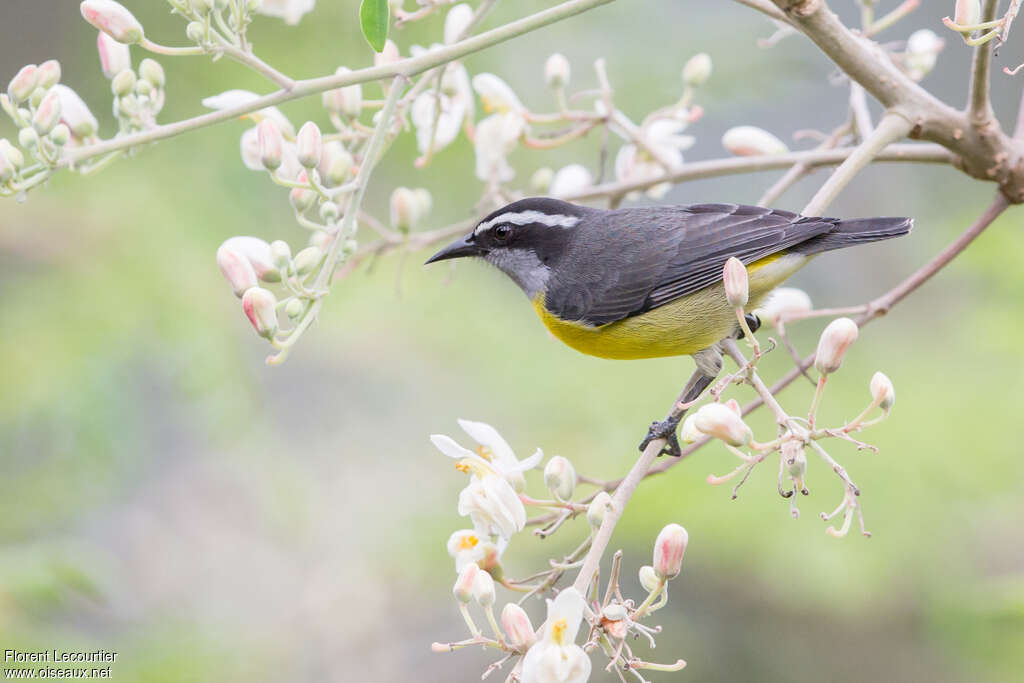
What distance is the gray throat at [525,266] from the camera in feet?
10.7

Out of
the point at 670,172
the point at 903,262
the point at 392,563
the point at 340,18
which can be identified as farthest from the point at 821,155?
the point at 903,262

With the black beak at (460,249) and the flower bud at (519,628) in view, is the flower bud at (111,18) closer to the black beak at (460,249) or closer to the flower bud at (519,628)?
the black beak at (460,249)

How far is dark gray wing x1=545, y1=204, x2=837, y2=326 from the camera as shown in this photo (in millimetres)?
2799

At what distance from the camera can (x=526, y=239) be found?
126 inches

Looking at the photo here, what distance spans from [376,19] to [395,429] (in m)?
2.78

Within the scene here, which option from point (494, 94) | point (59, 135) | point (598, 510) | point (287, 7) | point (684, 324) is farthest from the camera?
point (494, 94)

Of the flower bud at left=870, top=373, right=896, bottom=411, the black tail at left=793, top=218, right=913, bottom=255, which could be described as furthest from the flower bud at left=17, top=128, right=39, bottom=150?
the black tail at left=793, top=218, right=913, bottom=255

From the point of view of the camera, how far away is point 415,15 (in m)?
2.35

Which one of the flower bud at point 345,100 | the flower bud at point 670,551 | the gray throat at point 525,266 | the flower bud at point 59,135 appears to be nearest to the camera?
the flower bud at point 670,551

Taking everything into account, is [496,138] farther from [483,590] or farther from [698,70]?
[483,590]

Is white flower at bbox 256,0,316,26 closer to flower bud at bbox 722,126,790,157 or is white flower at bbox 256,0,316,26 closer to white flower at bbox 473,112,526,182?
white flower at bbox 473,112,526,182

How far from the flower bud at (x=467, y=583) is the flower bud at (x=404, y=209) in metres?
1.25

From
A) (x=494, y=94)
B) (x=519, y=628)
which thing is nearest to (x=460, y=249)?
(x=494, y=94)

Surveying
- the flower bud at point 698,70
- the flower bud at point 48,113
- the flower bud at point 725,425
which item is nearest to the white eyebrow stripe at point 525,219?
the flower bud at point 698,70
